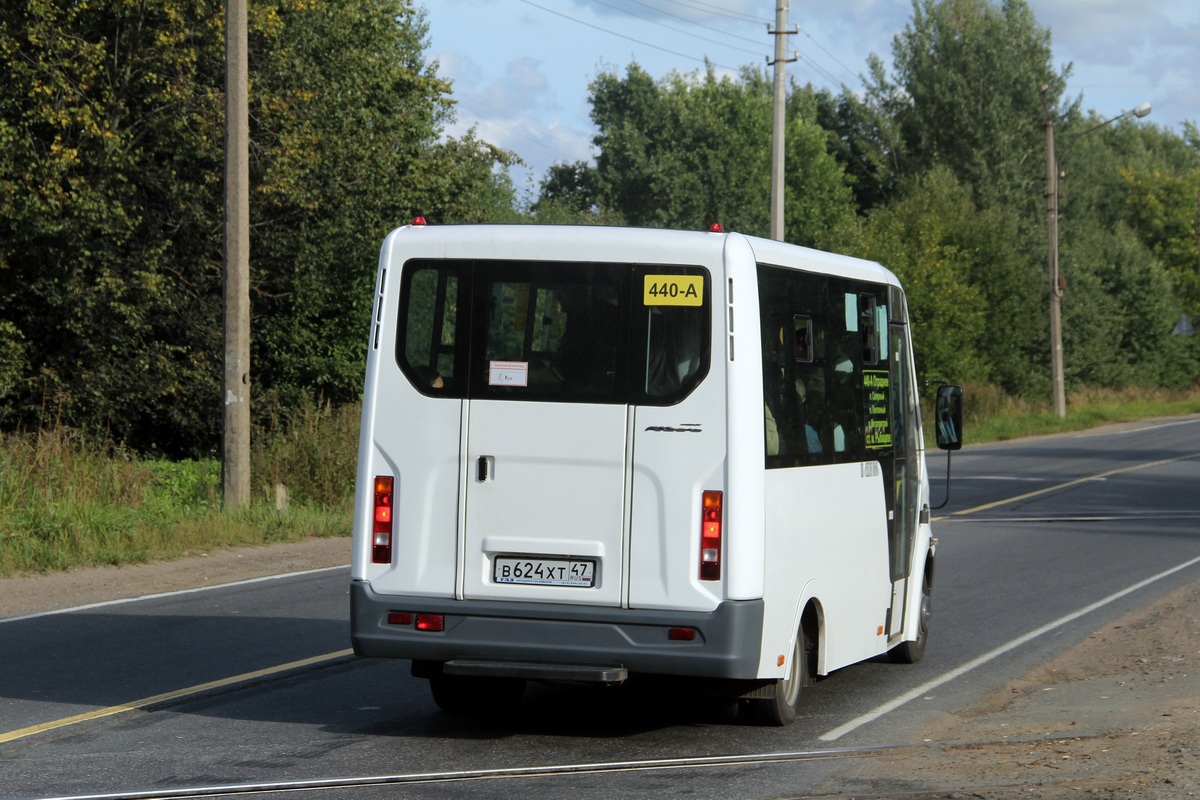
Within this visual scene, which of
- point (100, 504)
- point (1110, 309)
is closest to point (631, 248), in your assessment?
point (100, 504)

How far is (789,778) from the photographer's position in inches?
276

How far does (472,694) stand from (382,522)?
140 centimetres

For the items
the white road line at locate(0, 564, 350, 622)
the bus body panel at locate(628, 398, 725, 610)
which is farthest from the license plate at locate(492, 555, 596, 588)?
the white road line at locate(0, 564, 350, 622)

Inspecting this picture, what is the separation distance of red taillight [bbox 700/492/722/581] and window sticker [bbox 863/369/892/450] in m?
2.07

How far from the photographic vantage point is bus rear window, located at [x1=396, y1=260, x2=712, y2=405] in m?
7.65

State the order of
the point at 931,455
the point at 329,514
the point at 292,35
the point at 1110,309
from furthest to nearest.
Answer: the point at 1110,309, the point at 931,455, the point at 292,35, the point at 329,514

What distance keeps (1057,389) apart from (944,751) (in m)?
43.5

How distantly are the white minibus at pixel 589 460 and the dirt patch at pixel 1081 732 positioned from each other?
95cm

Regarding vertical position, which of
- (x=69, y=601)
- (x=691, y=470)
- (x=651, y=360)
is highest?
(x=651, y=360)

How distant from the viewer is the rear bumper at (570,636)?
292 inches

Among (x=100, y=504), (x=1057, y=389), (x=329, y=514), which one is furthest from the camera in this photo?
(x=1057, y=389)

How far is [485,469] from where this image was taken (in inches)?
306

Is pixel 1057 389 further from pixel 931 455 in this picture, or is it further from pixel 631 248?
pixel 631 248

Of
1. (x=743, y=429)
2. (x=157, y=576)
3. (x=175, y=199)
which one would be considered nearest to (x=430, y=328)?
(x=743, y=429)
